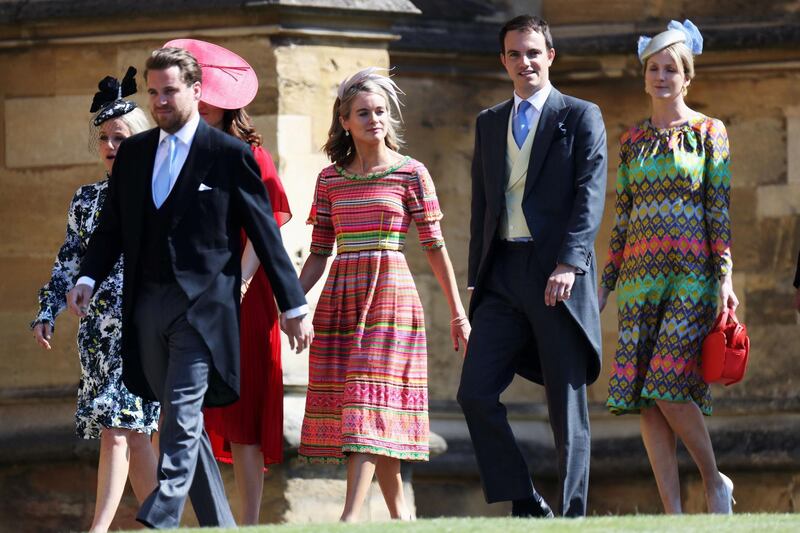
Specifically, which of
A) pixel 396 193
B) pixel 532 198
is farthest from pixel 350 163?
pixel 532 198

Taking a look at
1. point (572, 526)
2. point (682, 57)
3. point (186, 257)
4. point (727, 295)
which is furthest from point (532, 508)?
point (682, 57)

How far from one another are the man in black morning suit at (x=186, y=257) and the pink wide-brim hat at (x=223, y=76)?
100 cm

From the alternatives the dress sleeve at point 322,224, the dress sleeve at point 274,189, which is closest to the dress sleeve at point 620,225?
the dress sleeve at point 322,224

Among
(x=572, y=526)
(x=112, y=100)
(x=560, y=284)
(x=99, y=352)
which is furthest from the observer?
(x=112, y=100)

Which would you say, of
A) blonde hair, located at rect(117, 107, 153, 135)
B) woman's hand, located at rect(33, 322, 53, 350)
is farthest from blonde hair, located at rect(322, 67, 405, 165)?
woman's hand, located at rect(33, 322, 53, 350)

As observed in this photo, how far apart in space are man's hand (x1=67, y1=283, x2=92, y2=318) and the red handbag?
241 cm

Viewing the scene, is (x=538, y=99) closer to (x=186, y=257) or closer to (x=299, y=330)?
(x=299, y=330)

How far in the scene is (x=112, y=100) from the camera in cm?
866

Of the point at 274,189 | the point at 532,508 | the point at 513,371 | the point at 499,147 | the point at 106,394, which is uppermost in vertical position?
the point at 499,147

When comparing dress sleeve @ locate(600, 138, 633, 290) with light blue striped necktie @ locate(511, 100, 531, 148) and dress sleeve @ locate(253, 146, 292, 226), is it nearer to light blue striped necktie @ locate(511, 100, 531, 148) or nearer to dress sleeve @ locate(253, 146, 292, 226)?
light blue striped necktie @ locate(511, 100, 531, 148)

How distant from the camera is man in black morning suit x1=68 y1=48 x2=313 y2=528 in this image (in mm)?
7238

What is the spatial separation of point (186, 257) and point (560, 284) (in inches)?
52.5

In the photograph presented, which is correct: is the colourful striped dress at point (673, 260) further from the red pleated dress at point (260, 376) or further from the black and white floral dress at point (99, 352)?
the black and white floral dress at point (99, 352)

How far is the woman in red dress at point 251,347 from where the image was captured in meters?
8.43
